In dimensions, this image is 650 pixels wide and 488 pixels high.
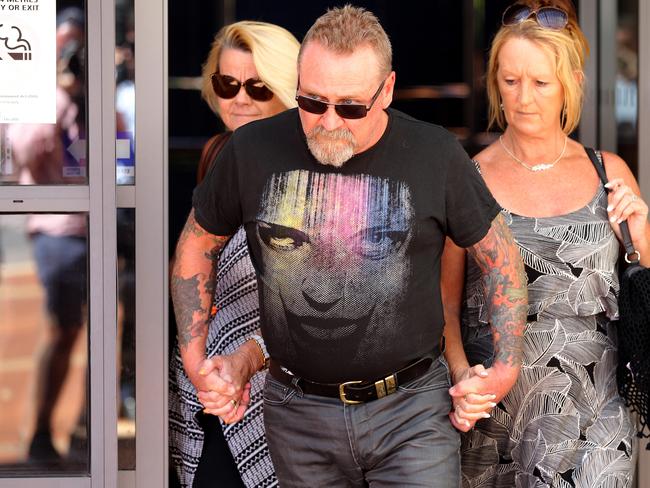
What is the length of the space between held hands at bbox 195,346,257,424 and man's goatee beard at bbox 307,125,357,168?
66 centimetres

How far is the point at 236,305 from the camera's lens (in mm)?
3717

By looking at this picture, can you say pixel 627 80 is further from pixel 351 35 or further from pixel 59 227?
pixel 59 227

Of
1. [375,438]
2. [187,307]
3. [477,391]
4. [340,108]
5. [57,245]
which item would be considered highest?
[340,108]

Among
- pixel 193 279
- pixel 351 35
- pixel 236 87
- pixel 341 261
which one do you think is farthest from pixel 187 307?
pixel 236 87

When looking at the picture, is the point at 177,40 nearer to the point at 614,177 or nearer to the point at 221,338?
the point at 221,338

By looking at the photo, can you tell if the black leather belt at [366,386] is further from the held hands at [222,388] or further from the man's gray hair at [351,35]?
the man's gray hair at [351,35]

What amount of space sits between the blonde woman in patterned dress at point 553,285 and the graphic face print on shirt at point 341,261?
0.47 meters

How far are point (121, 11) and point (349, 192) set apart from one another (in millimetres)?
1254

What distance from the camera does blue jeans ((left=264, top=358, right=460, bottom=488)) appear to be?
2791 mm

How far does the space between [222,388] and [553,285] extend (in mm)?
1021

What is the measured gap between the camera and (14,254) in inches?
137

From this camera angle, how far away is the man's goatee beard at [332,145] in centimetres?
267

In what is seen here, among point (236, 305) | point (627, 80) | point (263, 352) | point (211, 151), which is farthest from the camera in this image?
point (627, 80)

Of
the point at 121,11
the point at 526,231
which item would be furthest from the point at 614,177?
the point at 121,11
